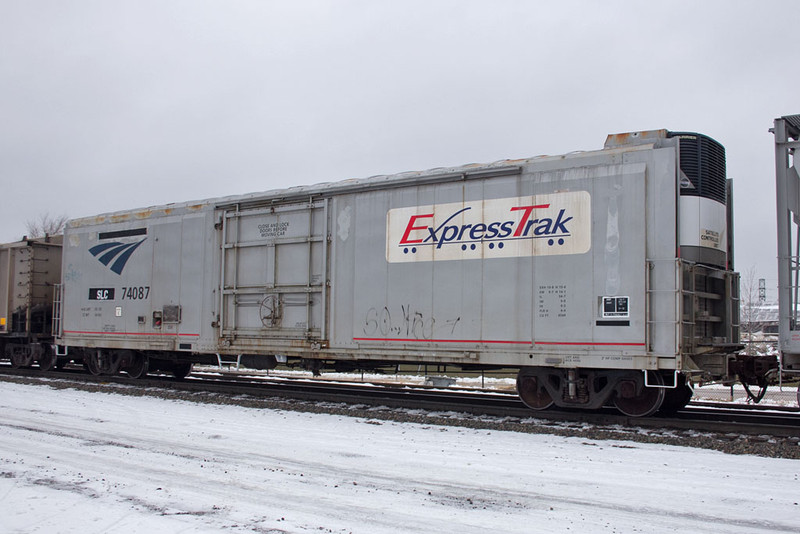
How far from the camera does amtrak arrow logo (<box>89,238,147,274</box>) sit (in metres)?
15.8

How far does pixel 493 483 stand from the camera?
21.2 feet

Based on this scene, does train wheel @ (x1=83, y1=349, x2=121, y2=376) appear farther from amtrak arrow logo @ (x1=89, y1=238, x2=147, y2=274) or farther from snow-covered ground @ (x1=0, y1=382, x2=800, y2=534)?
snow-covered ground @ (x1=0, y1=382, x2=800, y2=534)

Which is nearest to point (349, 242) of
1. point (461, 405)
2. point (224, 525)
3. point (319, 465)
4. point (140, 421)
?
point (461, 405)

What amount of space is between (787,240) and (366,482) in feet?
21.2

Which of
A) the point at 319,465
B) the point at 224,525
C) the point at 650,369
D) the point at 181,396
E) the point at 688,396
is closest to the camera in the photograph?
the point at 224,525

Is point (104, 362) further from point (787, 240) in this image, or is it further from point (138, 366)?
point (787, 240)

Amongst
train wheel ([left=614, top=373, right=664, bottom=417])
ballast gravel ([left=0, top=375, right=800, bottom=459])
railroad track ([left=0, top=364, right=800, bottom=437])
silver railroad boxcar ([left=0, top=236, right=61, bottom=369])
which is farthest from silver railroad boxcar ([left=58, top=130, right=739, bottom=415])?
silver railroad boxcar ([left=0, top=236, right=61, bottom=369])

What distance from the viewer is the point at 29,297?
18234 mm

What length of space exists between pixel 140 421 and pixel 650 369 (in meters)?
7.65

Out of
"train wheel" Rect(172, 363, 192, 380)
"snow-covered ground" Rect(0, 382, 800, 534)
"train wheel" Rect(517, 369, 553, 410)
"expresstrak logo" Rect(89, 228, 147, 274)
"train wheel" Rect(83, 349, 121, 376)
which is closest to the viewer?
Answer: "snow-covered ground" Rect(0, 382, 800, 534)

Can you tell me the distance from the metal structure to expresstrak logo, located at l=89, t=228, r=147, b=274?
42.4 feet

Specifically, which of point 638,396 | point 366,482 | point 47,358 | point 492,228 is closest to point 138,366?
point 47,358

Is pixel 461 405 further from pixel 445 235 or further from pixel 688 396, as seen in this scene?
pixel 688 396

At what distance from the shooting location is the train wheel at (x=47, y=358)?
18.2 m
